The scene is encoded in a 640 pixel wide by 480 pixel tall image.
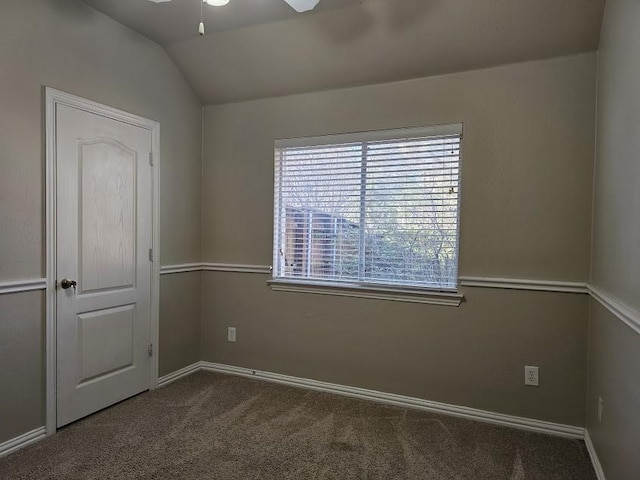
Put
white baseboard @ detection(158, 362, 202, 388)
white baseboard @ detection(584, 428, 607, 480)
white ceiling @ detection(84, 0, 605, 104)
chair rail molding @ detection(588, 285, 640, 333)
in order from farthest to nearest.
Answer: white baseboard @ detection(158, 362, 202, 388)
white ceiling @ detection(84, 0, 605, 104)
white baseboard @ detection(584, 428, 607, 480)
chair rail molding @ detection(588, 285, 640, 333)

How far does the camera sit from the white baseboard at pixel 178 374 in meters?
3.19

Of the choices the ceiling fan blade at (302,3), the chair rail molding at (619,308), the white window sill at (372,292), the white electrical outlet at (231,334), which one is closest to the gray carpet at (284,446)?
the white electrical outlet at (231,334)

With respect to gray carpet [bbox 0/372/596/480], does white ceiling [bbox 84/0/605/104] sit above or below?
above

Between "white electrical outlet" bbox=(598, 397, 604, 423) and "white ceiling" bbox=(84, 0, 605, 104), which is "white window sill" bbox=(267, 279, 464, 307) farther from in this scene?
"white ceiling" bbox=(84, 0, 605, 104)

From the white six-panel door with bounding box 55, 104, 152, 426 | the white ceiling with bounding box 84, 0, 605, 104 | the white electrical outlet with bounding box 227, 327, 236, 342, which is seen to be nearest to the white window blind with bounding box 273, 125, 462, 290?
the white ceiling with bounding box 84, 0, 605, 104

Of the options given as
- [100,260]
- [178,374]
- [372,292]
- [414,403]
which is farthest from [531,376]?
[100,260]

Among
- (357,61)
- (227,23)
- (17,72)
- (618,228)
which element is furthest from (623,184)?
(17,72)

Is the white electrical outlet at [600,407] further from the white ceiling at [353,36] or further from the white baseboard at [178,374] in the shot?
the white baseboard at [178,374]

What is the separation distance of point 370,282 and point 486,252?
2.72 feet

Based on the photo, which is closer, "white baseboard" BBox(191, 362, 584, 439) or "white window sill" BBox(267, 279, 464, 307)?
"white baseboard" BBox(191, 362, 584, 439)

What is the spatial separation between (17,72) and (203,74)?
135 cm

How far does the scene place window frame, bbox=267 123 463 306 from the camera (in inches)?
108

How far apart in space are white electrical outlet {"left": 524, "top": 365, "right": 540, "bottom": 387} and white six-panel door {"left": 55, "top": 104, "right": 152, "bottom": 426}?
8.73 feet

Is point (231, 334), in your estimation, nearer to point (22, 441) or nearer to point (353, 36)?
point (22, 441)
